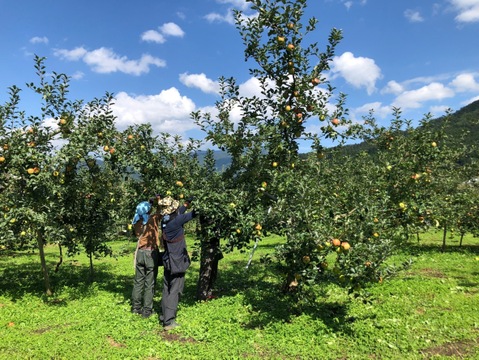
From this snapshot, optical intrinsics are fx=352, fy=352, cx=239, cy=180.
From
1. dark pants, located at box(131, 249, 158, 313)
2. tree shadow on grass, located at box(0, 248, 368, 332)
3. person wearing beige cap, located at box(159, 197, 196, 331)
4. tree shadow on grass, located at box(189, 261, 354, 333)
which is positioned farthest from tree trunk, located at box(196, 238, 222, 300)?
dark pants, located at box(131, 249, 158, 313)

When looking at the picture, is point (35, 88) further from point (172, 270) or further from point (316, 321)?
point (316, 321)

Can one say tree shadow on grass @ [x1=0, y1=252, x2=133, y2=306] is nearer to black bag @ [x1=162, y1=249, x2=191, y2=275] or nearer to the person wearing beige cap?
the person wearing beige cap

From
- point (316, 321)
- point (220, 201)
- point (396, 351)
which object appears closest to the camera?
point (396, 351)

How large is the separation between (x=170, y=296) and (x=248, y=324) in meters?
1.74

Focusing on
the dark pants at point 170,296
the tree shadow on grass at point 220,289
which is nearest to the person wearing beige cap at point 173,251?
the dark pants at point 170,296

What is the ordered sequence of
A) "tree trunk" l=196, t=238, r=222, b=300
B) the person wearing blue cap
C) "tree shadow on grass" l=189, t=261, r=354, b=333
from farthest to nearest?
"tree trunk" l=196, t=238, r=222, b=300
the person wearing blue cap
"tree shadow on grass" l=189, t=261, r=354, b=333

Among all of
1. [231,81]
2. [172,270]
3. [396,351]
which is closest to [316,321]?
[396,351]

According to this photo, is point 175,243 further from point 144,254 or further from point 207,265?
point 207,265

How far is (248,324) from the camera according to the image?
23.9ft

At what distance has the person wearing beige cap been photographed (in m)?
7.57

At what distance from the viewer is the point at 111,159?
920 cm

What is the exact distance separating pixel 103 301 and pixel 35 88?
5.50 m

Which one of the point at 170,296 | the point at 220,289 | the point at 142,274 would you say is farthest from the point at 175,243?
the point at 220,289

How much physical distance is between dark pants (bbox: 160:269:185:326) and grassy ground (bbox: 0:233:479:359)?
310 millimetres
